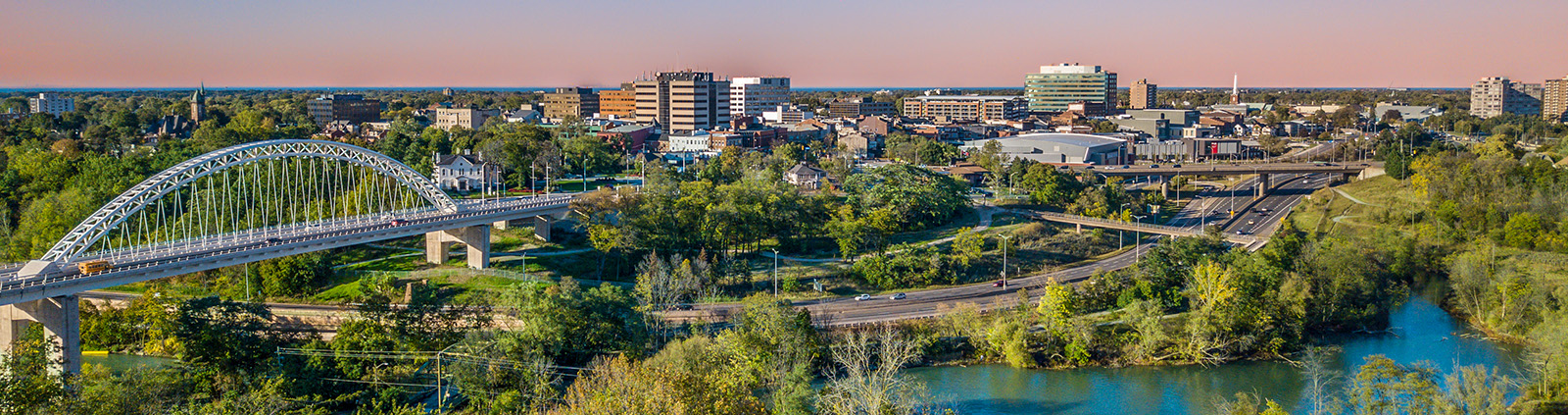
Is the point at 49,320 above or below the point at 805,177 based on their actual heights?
below

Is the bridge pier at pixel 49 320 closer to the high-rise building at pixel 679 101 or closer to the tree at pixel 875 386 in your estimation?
the tree at pixel 875 386

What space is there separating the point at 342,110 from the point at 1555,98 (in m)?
156

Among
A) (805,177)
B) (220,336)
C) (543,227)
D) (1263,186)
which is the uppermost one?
(805,177)

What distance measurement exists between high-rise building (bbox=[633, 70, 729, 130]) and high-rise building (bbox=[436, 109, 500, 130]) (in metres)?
17.6

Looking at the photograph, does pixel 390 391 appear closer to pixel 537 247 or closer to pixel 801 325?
pixel 801 325

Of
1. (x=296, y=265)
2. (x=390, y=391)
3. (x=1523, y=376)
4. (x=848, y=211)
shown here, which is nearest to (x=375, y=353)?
(x=390, y=391)

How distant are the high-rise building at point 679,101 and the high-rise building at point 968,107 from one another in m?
49.4

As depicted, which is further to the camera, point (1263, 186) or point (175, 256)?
point (1263, 186)

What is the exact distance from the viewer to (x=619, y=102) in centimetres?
13538

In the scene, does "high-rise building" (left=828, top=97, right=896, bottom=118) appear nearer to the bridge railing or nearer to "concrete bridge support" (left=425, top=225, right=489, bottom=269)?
"concrete bridge support" (left=425, top=225, right=489, bottom=269)

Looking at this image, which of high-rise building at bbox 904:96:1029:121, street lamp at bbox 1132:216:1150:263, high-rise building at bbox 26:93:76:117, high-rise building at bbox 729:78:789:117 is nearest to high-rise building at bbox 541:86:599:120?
high-rise building at bbox 729:78:789:117

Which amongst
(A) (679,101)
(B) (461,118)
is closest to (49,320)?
(A) (679,101)

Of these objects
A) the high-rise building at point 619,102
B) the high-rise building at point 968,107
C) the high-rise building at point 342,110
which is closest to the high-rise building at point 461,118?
the high-rise building at point 619,102

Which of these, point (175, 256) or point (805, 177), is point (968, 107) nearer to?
point (805, 177)
